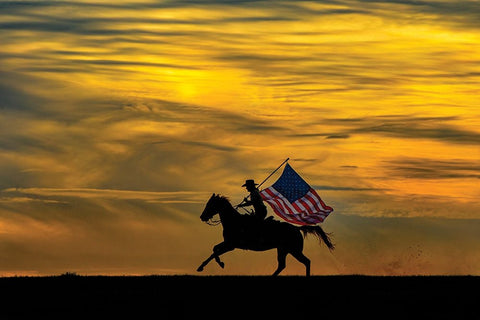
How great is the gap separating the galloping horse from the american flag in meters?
0.53

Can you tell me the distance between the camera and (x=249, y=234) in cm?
4112

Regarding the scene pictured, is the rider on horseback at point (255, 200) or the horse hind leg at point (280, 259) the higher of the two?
the rider on horseback at point (255, 200)

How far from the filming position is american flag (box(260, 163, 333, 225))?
41.7 m

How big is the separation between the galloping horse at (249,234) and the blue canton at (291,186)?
3.87ft

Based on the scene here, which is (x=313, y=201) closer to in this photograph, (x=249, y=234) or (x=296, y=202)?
(x=296, y=202)

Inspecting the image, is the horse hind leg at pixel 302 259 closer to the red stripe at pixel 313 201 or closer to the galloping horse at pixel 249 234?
the galloping horse at pixel 249 234
